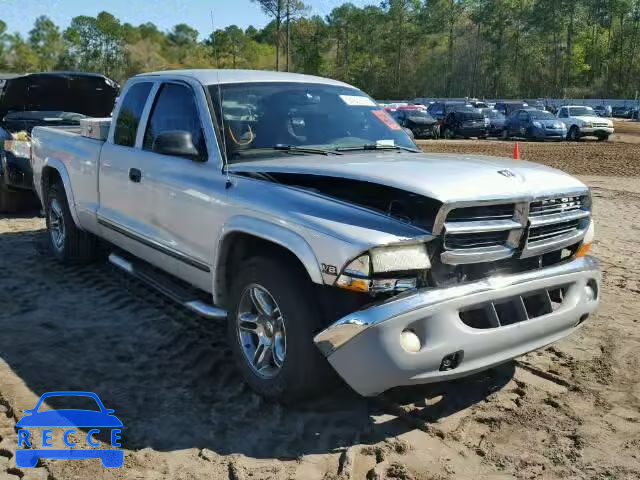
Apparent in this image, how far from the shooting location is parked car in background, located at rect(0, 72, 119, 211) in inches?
366

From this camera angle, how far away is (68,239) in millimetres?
6832

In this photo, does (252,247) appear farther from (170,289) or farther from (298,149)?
(170,289)

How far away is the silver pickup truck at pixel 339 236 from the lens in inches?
129

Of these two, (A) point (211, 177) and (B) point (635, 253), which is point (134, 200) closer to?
(A) point (211, 177)

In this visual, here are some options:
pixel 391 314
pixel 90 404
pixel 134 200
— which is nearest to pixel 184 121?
pixel 134 200

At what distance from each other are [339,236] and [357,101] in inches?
84.8

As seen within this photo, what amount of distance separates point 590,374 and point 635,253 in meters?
3.84

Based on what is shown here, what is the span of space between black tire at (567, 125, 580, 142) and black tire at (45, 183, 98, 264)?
2874 cm

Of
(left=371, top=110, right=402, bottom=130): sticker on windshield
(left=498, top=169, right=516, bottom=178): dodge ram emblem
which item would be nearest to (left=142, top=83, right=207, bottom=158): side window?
(left=371, top=110, right=402, bottom=130): sticker on windshield

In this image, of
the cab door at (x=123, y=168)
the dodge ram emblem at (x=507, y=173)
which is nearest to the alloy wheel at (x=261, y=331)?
the dodge ram emblem at (x=507, y=173)

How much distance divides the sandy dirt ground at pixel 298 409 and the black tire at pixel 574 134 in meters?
27.9

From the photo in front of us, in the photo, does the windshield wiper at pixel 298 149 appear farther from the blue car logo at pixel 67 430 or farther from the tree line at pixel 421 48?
the tree line at pixel 421 48

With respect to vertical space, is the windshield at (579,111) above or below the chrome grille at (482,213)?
above

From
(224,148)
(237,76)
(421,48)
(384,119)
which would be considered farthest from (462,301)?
(421,48)
